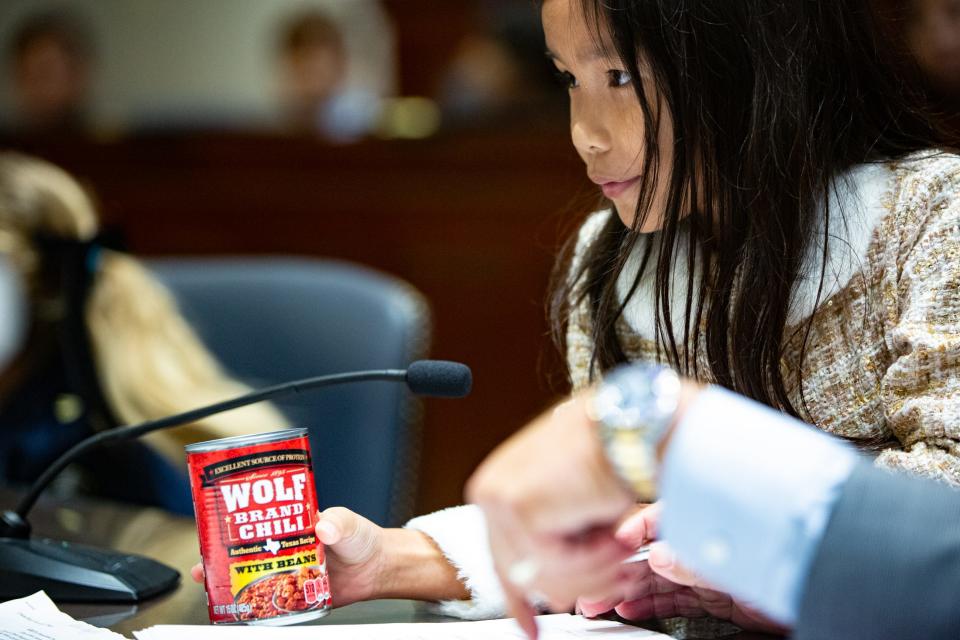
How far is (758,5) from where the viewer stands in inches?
36.1

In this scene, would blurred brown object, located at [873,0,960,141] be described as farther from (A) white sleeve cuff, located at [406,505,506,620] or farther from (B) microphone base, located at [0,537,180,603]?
(B) microphone base, located at [0,537,180,603]

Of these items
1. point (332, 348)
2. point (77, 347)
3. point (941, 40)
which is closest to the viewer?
point (332, 348)

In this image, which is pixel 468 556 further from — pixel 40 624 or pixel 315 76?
pixel 315 76

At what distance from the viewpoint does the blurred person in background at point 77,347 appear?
163 centimetres

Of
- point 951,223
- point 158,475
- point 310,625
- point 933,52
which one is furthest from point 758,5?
point 933,52

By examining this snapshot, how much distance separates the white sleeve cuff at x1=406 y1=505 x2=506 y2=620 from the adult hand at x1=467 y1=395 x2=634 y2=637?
23 cm

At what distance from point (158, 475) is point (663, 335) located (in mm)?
861

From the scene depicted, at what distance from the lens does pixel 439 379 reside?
0.92 meters

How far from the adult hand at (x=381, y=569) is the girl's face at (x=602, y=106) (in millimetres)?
312

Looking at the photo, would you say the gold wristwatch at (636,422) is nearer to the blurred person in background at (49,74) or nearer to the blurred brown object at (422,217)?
the blurred brown object at (422,217)

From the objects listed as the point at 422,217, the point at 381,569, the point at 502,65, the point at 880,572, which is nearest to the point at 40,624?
the point at 381,569

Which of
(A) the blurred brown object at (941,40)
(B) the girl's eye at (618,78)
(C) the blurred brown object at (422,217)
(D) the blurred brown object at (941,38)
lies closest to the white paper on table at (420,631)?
(B) the girl's eye at (618,78)

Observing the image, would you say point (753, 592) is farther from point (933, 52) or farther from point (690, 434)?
point (933, 52)

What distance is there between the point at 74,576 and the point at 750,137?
63 cm
